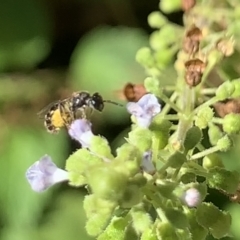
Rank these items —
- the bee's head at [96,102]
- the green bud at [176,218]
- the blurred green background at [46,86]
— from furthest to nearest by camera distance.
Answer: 1. the blurred green background at [46,86]
2. the bee's head at [96,102]
3. the green bud at [176,218]

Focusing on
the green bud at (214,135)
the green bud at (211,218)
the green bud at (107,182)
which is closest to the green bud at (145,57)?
the green bud at (214,135)

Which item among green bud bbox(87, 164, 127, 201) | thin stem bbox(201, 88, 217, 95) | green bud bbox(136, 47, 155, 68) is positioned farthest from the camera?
green bud bbox(136, 47, 155, 68)

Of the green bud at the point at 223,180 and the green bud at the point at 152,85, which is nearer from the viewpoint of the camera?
the green bud at the point at 223,180

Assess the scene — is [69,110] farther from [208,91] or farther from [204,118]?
[204,118]

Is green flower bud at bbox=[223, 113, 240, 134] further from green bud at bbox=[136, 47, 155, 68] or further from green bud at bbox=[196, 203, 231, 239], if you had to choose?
green bud at bbox=[136, 47, 155, 68]

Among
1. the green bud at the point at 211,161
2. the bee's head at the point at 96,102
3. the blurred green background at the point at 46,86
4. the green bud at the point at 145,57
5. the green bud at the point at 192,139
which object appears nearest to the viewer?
the green bud at the point at 192,139

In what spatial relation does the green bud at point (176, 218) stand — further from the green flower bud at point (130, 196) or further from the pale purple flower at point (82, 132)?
the pale purple flower at point (82, 132)

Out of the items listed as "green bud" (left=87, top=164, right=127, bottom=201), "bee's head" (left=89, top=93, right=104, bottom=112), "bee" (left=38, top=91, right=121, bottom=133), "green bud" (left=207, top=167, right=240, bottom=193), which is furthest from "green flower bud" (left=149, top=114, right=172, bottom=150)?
"bee's head" (left=89, top=93, right=104, bottom=112)

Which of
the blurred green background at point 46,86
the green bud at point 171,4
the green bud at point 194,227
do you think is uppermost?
the green bud at point 171,4
